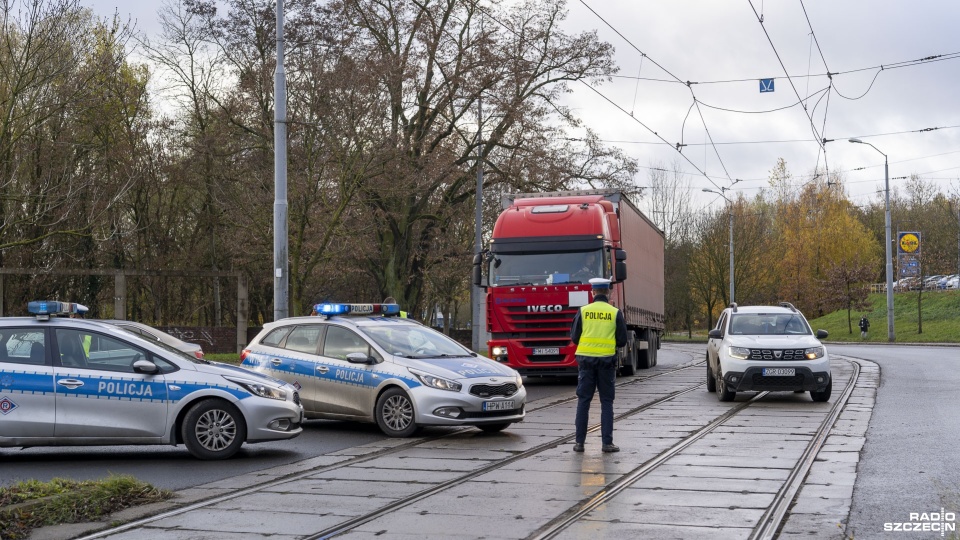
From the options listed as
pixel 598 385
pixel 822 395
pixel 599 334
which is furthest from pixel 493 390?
pixel 822 395

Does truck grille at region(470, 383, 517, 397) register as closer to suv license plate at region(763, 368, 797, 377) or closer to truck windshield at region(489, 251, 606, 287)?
suv license plate at region(763, 368, 797, 377)

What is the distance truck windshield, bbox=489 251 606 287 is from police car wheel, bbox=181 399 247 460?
1118 centimetres

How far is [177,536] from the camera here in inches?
299

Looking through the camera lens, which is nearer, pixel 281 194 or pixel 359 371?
pixel 359 371

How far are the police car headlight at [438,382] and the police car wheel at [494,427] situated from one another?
2.09 feet

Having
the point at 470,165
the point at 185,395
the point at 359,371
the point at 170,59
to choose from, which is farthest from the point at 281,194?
the point at 170,59

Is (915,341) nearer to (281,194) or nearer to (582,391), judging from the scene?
(281,194)

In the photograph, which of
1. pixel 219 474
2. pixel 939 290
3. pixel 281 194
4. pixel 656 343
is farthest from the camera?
pixel 939 290

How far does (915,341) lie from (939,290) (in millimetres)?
19152

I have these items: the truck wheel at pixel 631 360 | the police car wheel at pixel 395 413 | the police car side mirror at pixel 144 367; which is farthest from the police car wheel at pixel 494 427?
the truck wheel at pixel 631 360

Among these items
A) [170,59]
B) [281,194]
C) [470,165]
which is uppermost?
[170,59]

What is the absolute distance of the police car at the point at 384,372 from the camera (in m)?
13.4

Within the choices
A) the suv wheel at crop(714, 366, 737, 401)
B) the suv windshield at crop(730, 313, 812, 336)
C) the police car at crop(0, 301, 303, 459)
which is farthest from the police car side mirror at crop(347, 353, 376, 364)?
the suv windshield at crop(730, 313, 812, 336)

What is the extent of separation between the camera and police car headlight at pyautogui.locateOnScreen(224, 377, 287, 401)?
38.5 ft
